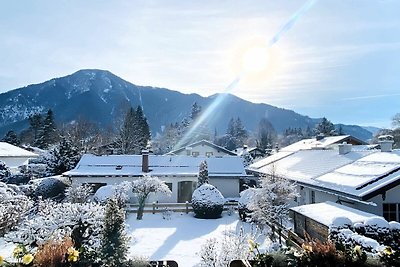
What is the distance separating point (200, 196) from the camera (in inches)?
903

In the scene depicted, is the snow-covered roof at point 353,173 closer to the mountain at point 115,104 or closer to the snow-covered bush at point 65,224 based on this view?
the snow-covered bush at point 65,224

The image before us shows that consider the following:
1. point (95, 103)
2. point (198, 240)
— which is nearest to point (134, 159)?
point (198, 240)

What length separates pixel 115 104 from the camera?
166125mm

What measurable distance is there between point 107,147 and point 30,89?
14144cm

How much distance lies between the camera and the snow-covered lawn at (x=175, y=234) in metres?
14.5

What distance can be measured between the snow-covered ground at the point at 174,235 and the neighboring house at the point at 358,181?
14.2 feet

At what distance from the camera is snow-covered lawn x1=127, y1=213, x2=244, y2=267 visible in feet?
47.5

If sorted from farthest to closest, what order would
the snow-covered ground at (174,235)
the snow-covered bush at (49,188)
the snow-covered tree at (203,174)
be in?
the snow-covered tree at (203,174), the snow-covered bush at (49,188), the snow-covered ground at (174,235)

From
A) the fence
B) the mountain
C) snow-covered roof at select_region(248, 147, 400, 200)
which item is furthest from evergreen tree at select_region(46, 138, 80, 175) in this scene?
the mountain

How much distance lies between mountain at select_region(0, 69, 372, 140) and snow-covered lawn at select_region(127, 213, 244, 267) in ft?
402

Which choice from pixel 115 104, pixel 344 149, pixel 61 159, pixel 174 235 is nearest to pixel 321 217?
pixel 174 235

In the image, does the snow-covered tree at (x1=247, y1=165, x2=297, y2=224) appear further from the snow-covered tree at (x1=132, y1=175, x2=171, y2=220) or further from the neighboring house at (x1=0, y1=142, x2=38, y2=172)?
the neighboring house at (x1=0, y1=142, x2=38, y2=172)

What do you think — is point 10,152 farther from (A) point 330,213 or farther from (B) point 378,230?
(B) point 378,230

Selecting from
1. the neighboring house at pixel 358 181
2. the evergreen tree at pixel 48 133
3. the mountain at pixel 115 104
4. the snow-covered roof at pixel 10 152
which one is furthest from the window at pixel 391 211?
the mountain at pixel 115 104
